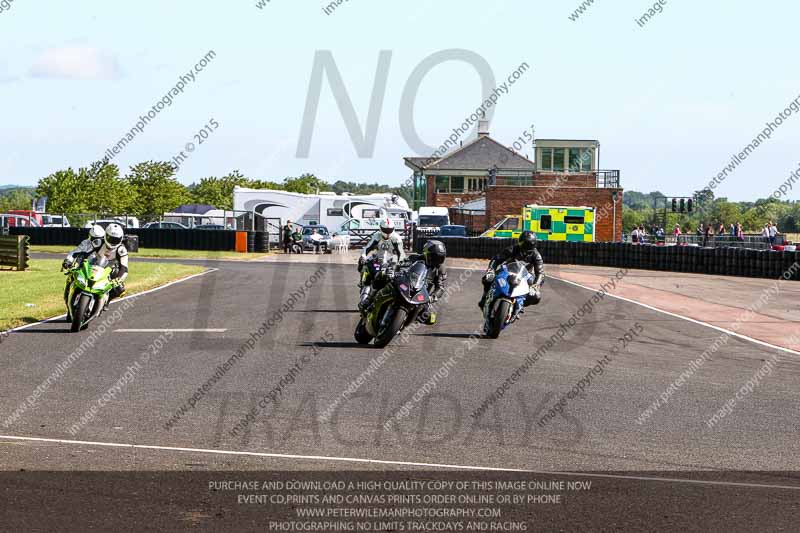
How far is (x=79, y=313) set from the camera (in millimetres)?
15961

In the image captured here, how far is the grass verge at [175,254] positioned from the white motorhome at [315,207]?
10.8 m

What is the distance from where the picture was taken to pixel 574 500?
20.7 feet

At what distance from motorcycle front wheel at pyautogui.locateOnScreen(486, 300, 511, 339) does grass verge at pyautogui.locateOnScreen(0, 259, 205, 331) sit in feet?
24.0

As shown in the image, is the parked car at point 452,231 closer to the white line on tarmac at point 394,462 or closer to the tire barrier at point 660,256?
the tire barrier at point 660,256

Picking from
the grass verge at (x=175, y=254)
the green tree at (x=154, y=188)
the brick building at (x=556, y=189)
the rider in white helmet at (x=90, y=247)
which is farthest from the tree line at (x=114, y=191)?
the rider in white helmet at (x=90, y=247)

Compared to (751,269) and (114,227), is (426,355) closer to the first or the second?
(114,227)

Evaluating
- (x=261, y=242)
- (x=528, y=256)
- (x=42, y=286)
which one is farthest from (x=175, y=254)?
(x=528, y=256)

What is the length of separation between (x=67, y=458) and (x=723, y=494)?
4288 millimetres

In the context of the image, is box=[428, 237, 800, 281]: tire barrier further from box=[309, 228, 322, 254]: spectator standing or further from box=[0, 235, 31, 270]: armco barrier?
box=[0, 235, 31, 270]: armco barrier

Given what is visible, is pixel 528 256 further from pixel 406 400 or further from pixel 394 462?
pixel 394 462

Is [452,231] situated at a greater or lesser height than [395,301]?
greater

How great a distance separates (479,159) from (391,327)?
84.6 m

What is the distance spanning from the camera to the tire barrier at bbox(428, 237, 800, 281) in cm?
3356

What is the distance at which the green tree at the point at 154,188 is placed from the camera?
362ft
